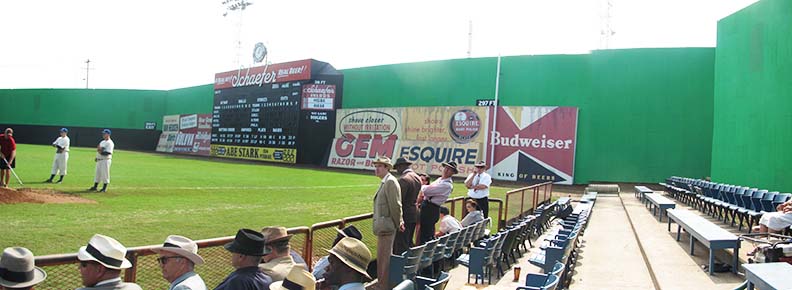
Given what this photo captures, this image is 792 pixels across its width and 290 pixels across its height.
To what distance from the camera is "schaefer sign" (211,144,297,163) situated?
37.2 meters

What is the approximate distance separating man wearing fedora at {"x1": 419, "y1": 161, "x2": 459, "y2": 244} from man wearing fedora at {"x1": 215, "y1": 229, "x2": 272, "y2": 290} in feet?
16.3

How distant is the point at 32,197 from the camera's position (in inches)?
486

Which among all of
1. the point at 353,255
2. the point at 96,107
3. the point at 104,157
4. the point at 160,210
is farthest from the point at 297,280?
the point at 96,107

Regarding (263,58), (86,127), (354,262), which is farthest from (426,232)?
(86,127)

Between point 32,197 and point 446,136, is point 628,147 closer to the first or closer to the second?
point 446,136

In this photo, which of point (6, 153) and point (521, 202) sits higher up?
point (6, 153)

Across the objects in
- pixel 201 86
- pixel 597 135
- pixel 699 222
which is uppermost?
pixel 201 86

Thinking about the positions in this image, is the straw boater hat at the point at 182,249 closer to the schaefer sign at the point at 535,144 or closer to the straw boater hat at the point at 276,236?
the straw boater hat at the point at 276,236

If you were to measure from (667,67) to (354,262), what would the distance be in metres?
31.1

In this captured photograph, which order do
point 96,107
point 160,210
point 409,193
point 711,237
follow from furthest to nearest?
point 96,107 → point 160,210 → point 409,193 → point 711,237

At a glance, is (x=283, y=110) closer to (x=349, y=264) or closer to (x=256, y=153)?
(x=256, y=153)

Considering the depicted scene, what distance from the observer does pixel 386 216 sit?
6348 millimetres

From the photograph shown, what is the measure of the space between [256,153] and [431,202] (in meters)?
32.6

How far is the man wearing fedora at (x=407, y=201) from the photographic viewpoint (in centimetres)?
718
